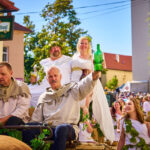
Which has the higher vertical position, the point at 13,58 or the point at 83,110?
the point at 13,58

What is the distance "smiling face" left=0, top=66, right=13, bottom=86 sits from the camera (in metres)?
4.87

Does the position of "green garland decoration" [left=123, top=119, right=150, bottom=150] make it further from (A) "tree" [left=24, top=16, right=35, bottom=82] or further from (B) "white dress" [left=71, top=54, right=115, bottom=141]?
(A) "tree" [left=24, top=16, right=35, bottom=82]

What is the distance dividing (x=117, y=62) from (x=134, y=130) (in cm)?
8446

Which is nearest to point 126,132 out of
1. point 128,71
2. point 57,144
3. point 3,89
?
point 57,144

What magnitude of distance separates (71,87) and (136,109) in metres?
0.98

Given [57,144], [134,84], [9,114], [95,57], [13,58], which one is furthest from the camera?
[134,84]

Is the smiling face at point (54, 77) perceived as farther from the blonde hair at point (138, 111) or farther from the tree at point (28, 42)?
the tree at point (28, 42)

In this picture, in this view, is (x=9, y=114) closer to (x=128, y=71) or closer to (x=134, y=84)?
(x=134, y=84)

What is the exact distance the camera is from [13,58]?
26062mm

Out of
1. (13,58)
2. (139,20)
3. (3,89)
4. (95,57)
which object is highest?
(139,20)

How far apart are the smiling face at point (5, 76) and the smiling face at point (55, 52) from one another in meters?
2.04

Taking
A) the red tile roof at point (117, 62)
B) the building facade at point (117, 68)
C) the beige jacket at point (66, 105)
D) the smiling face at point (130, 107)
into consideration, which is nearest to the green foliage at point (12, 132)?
the beige jacket at point (66, 105)

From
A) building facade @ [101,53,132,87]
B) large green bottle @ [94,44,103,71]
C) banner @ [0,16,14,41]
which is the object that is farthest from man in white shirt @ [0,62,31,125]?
building facade @ [101,53,132,87]

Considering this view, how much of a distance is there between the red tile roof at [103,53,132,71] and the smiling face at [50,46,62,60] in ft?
255
